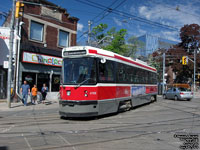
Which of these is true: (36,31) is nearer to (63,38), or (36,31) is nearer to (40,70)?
(63,38)

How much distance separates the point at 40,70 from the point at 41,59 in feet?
3.30

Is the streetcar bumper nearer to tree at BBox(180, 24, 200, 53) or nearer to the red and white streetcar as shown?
the red and white streetcar

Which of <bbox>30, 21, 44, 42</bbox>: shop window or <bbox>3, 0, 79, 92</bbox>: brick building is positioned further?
<bbox>30, 21, 44, 42</bbox>: shop window

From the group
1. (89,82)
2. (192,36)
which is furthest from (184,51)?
(89,82)

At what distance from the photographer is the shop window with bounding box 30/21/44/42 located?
55.4 feet

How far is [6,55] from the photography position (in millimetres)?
15203

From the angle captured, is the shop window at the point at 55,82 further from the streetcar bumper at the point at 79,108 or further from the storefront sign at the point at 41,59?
the streetcar bumper at the point at 79,108

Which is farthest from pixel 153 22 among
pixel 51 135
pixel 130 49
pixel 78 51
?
pixel 130 49

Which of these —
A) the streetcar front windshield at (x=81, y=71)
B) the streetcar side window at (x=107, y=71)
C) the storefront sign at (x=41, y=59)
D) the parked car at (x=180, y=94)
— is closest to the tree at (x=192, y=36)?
the parked car at (x=180, y=94)

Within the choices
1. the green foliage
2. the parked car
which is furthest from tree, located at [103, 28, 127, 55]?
the parked car

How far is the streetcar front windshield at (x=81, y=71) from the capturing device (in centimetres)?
786

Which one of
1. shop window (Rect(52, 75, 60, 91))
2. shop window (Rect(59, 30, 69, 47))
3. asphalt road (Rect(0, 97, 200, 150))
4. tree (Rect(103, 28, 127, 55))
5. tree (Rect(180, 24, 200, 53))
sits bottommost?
asphalt road (Rect(0, 97, 200, 150))

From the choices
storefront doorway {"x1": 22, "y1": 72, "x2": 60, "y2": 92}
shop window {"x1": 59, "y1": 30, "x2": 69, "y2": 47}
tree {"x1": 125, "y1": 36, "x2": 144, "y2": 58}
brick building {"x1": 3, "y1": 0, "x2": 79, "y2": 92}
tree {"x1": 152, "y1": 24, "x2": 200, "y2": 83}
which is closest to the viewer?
brick building {"x1": 3, "y1": 0, "x2": 79, "y2": 92}

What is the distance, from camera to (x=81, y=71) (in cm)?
795
